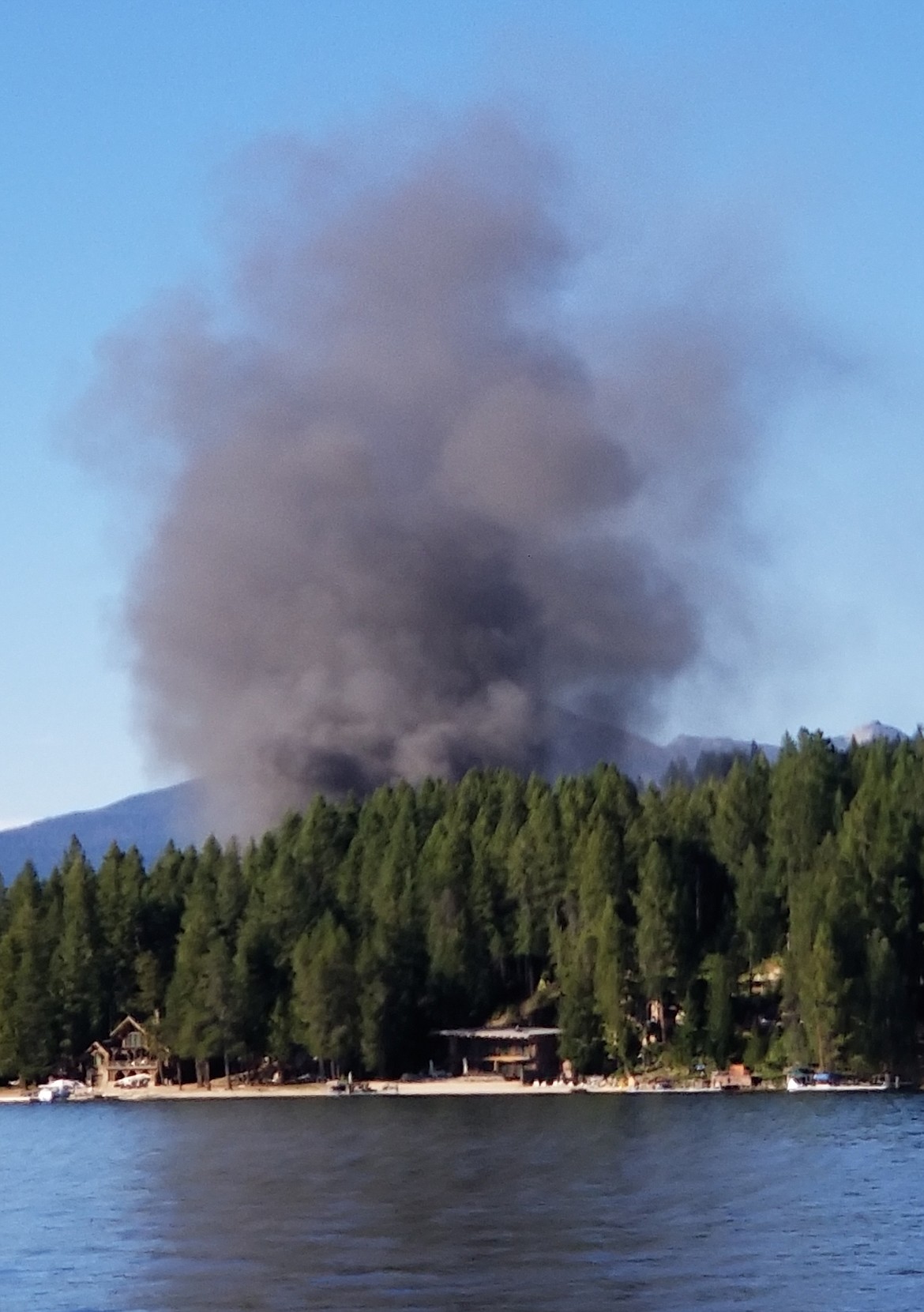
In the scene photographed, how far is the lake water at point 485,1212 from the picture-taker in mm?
44344

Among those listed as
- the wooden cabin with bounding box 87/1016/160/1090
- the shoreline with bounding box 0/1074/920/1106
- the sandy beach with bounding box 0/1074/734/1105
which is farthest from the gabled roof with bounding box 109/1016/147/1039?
A: the shoreline with bounding box 0/1074/920/1106

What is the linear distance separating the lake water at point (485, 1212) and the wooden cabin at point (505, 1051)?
68.1 ft

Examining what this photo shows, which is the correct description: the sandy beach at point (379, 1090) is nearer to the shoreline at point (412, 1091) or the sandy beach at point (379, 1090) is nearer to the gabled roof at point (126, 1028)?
the shoreline at point (412, 1091)

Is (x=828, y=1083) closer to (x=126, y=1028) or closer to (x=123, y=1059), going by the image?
(x=126, y=1028)

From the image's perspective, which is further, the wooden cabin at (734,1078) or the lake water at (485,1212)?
the wooden cabin at (734,1078)

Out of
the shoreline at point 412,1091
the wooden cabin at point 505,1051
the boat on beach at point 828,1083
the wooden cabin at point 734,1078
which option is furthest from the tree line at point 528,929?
the wooden cabin at point 505,1051

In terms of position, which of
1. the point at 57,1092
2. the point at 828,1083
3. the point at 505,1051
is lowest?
the point at 828,1083

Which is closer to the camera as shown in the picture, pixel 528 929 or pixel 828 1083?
pixel 828 1083

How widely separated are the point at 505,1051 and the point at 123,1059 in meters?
23.3

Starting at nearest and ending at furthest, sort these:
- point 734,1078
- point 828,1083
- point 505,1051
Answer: point 828,1083
point 734,1078
point 505,1051

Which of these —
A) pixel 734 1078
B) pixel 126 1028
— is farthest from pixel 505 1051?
pixel 126 1028

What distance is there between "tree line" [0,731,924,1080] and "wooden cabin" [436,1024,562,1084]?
1768mm

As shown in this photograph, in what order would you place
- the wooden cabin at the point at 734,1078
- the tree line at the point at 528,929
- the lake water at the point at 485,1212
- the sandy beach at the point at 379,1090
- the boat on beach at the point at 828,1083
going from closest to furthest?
1. the lake water at the point at 485,1212
2. the boat on beach at the point at 828,1083
3. the wooden cabin at the point at 734,1078
4. the tree line at the point at 528,929
5. the sandy beach at the point at 379,1090

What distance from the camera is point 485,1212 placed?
5628cm
